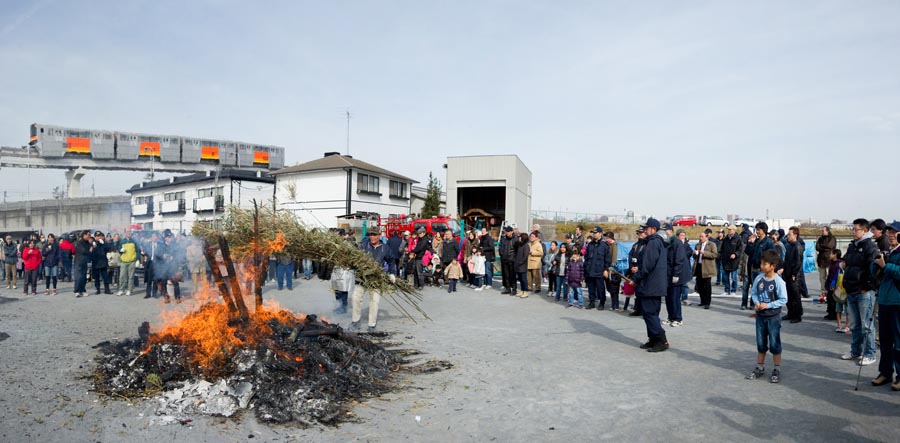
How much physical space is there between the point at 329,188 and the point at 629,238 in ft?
85.8

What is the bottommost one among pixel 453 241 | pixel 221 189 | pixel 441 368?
pixel 441 368

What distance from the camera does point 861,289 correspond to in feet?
22.2

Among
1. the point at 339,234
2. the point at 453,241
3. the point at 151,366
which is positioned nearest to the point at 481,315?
the point at 339,234

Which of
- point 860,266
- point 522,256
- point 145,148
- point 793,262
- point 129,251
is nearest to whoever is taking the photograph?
point 860,266

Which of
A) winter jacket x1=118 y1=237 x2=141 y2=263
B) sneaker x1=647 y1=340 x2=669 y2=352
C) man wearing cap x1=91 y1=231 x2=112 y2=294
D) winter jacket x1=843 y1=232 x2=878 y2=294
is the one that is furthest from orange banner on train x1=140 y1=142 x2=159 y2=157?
winter jacket x1=843 y1=232 x2=878 y2=294

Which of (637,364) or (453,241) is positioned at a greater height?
(453,241)

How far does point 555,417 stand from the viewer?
500cm

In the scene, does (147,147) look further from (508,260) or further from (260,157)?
(508,260)

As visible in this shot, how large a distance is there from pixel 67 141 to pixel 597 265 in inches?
2108

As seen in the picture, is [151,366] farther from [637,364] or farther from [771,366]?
[771,366]

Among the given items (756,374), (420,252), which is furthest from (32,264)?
(756,374)

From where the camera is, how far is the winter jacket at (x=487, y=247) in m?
15.7

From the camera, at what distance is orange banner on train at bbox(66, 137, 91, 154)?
1837 inches

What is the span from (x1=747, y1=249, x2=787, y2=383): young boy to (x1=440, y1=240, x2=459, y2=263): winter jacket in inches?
386
